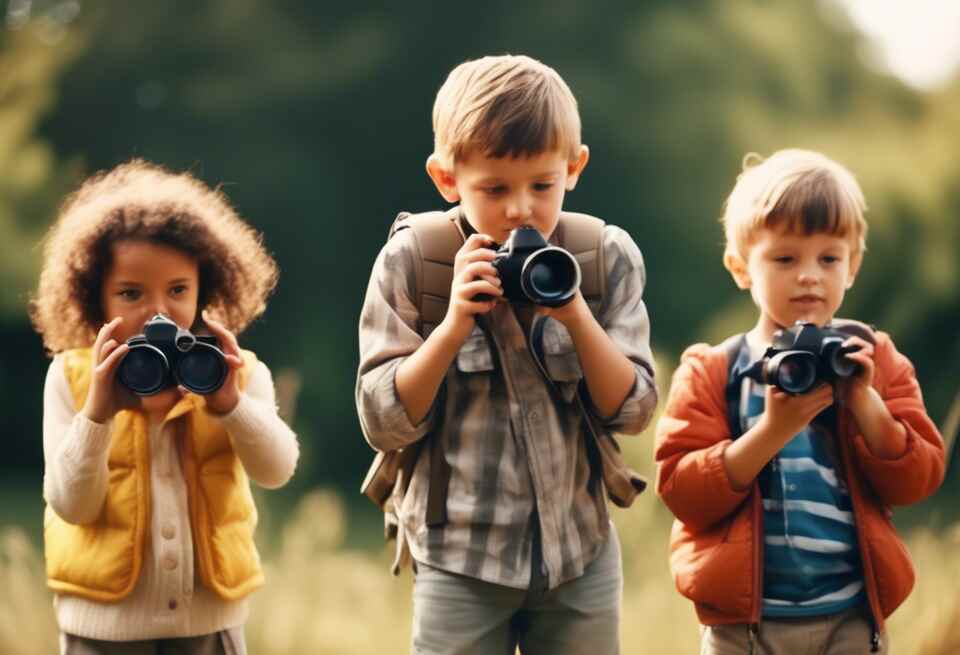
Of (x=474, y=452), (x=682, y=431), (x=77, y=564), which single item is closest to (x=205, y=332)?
(x=77, y=564)

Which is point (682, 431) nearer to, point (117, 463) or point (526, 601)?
point (526, 601)

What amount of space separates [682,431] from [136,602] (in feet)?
3.86

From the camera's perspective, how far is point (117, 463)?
297 centimetres

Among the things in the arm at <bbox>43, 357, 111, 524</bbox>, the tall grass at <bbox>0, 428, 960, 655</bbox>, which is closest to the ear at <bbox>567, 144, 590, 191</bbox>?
the arm at <bbox>43, 357, 111, 524</bbox>

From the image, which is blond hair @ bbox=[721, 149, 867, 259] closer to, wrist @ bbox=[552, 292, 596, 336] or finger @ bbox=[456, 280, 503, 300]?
wrist @ bbox=[552, 292, 596, 336]

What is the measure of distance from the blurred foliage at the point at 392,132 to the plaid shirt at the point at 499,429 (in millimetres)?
1789

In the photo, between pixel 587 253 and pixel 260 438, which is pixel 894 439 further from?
pixel 260 438

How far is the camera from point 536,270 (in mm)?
2533

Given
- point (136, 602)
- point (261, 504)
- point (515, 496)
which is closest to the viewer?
point (515, 496)

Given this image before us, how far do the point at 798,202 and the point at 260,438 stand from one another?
1.22m

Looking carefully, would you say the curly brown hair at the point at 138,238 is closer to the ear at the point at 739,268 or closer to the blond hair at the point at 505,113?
the blond hair at the point at 505,113

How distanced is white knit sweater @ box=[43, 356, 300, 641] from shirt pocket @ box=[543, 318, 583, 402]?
65 cm

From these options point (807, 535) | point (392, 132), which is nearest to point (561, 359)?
point (807, 535)

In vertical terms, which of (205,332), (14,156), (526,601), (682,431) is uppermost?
(14,156)
